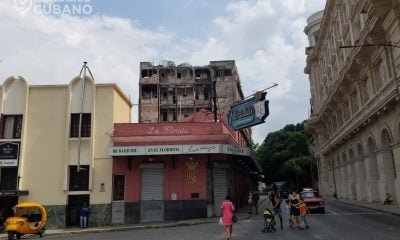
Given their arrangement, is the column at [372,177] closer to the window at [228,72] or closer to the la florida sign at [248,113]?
the la florida sign at [248,113]

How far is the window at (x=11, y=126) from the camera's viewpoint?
26375 mm

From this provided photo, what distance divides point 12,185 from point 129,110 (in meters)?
9.79

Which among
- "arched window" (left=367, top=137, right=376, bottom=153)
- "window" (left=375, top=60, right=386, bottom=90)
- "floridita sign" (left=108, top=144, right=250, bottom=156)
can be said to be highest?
"window" (left=375, top=60, right=386, bottom=90)

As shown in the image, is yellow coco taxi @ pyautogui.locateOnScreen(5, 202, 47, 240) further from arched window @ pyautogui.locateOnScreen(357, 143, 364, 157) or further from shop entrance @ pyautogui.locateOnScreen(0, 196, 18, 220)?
arched window @ pyautogui.locateOnScreen(357, 143, 364, 157)

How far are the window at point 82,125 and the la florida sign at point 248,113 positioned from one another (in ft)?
30.6

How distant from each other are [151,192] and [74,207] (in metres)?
4.94

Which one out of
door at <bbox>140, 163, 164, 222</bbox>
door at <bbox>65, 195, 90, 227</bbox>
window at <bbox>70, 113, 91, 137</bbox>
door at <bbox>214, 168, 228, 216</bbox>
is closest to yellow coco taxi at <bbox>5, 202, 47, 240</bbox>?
door at <bbox>65, 195, 90, 227</bbox>

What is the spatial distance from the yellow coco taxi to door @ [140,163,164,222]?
20.3ft

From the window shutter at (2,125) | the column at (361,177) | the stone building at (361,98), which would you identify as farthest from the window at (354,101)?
the window shutter at (2,125)

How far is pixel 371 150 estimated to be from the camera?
3553 cm

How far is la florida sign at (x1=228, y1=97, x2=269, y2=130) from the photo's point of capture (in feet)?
77.8

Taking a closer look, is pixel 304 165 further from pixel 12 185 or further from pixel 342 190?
pixel 12 185

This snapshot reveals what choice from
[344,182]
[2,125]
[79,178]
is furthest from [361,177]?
[2,125]

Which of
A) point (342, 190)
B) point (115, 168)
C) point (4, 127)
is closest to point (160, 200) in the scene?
point (115, 168)
